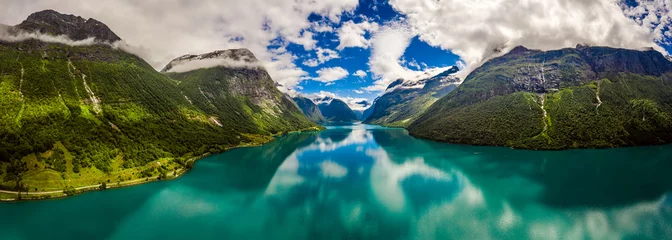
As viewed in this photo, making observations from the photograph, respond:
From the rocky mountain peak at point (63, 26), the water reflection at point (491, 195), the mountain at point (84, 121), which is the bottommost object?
the water reflection at point (491, 195)

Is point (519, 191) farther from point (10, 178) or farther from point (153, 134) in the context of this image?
point (153, 134)

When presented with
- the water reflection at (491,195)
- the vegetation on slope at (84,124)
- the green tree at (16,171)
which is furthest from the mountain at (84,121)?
the water reflection at (491,195)

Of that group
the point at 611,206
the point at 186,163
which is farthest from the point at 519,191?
the point at 186,163

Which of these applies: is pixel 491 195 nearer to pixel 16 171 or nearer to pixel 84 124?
pixel 16 171

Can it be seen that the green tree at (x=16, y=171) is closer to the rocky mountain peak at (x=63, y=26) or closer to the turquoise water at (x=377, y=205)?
the turquoise water at (x=377, y=205)

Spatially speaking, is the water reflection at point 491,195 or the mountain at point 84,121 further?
the mountain at point 84,121

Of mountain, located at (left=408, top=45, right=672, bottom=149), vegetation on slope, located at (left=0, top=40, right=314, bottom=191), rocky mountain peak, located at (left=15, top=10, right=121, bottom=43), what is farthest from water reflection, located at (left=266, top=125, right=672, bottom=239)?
rocky mountain peak, located at (left=15, top=10, right=121, bottom=43)
